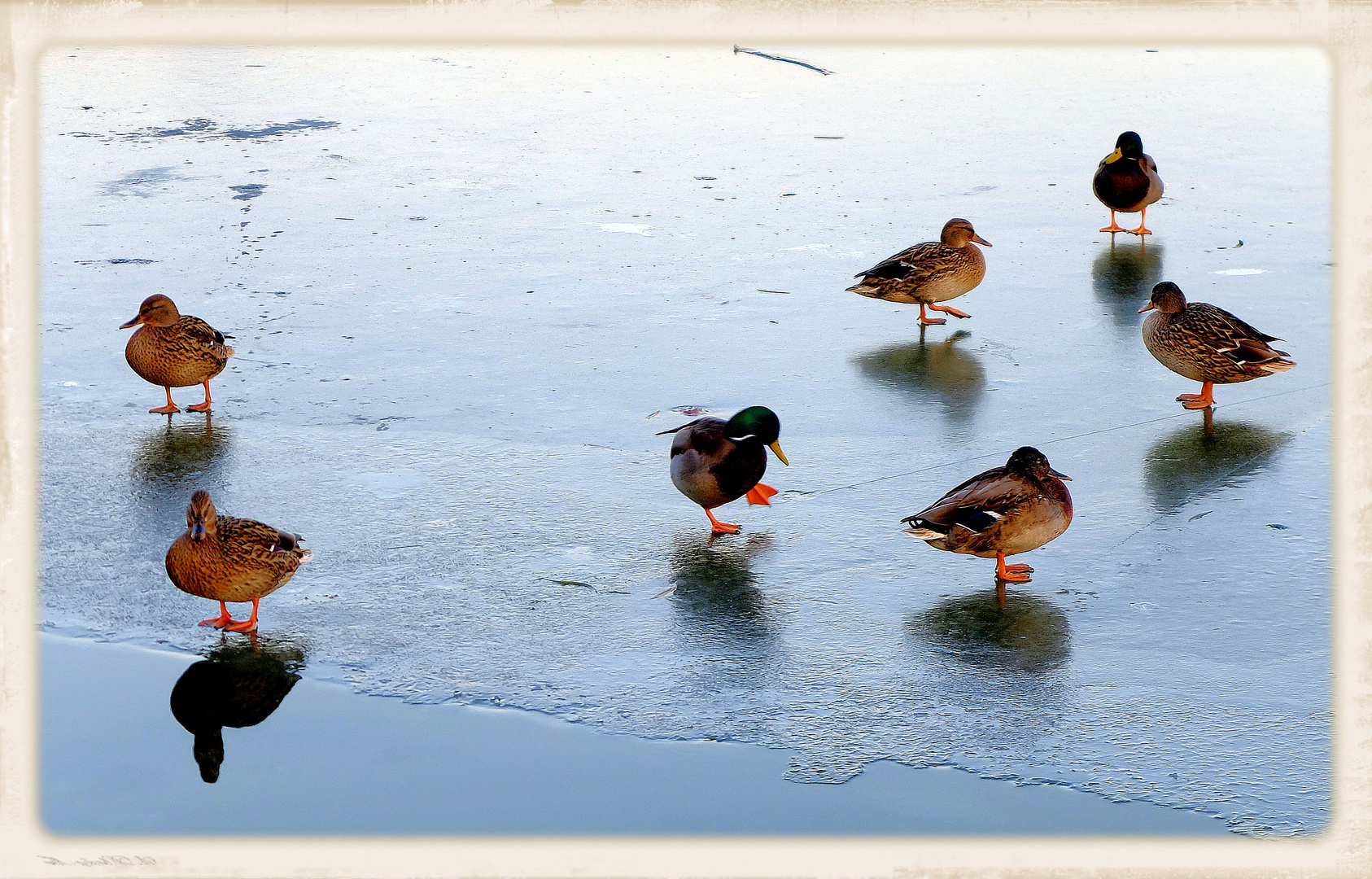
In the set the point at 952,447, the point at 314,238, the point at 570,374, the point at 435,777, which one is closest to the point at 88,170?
the point at 314,238

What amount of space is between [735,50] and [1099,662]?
53.4 feet

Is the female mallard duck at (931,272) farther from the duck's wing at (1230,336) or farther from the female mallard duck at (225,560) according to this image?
the female mallard duck at (225,560)

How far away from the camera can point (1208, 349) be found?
7.49 metres

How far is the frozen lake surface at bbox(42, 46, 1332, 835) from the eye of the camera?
495cm

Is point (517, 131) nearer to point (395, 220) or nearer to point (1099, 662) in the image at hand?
point (395, 220)

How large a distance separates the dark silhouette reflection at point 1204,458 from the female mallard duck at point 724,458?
1840mm

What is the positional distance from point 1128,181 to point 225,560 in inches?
324

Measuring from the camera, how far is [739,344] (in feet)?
28.6

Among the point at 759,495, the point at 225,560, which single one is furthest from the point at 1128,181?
the point at 225,560

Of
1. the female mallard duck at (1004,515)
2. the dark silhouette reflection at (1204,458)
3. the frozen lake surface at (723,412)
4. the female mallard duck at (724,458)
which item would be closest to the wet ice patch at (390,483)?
the frozen lake surface at (723,412)

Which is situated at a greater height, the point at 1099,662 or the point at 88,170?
the point at 88,170

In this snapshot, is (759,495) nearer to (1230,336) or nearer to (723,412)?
(723,412)

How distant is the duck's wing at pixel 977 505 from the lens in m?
5.65

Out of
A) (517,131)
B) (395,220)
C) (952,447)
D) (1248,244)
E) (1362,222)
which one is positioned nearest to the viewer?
(1362,222)
